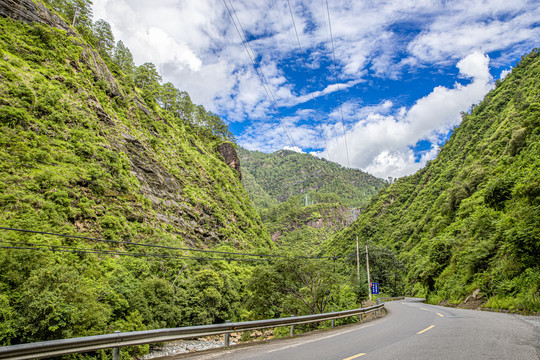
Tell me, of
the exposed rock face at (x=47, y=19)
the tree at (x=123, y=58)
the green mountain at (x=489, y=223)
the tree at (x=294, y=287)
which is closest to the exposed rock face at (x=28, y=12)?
the exposed rock face at (x=47, y=19)

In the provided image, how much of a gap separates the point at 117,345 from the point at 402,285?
208 ft

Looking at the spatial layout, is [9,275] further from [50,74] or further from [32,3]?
[32,3]

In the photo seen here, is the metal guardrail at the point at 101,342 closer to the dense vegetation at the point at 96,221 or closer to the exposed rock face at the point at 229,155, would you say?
the dense vegetation at the point at 96,221

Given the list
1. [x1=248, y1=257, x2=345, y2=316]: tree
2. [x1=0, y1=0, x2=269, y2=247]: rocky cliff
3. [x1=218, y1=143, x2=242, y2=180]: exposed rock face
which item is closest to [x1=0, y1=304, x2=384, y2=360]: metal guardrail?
[x1=248, y1=257, x2=345, y2=316]: tree

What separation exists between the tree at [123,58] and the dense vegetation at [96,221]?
44.3 ft

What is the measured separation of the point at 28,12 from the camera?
3928cm

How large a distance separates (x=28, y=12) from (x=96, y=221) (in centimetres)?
3363

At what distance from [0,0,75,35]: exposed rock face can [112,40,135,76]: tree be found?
88.6ft

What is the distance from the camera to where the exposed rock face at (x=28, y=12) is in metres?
37.1

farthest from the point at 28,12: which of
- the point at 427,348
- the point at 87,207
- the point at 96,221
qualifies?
the point at 427,348

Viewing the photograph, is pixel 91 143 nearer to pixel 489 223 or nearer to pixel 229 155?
pixel 489 223

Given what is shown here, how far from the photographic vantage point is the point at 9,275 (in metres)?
18.6

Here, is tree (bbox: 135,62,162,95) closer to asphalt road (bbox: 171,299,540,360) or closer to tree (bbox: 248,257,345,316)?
tree (bbox: 248,257,345,316)

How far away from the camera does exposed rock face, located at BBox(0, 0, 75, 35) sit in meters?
37.1
